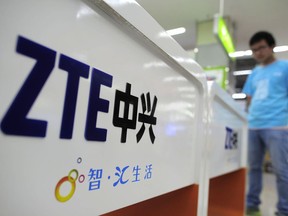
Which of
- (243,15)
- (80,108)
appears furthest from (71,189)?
(243,15)

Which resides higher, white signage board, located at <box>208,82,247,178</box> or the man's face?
the man's face

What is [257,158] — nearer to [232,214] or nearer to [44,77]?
[232,214]

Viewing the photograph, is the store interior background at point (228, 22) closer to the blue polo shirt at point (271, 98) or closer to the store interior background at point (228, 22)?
the store interior background at point (228, 22)

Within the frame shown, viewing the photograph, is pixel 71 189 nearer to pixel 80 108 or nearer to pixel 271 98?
pixel 80 108

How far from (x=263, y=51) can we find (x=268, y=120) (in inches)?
18.3

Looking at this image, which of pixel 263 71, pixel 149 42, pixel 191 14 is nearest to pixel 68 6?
pixel 149 42

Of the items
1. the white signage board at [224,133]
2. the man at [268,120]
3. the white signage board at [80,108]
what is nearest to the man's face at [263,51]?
the man at [268,120]

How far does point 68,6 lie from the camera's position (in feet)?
1.04

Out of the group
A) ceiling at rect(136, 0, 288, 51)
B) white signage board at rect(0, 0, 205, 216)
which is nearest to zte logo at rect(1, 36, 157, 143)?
white signage board at rect(0, 0, 205, 216)

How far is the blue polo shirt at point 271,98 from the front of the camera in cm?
164

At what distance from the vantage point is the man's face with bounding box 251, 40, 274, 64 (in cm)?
168

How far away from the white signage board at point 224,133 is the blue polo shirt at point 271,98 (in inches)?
16.7

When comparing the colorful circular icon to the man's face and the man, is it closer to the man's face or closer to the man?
the man

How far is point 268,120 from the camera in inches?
65.5
